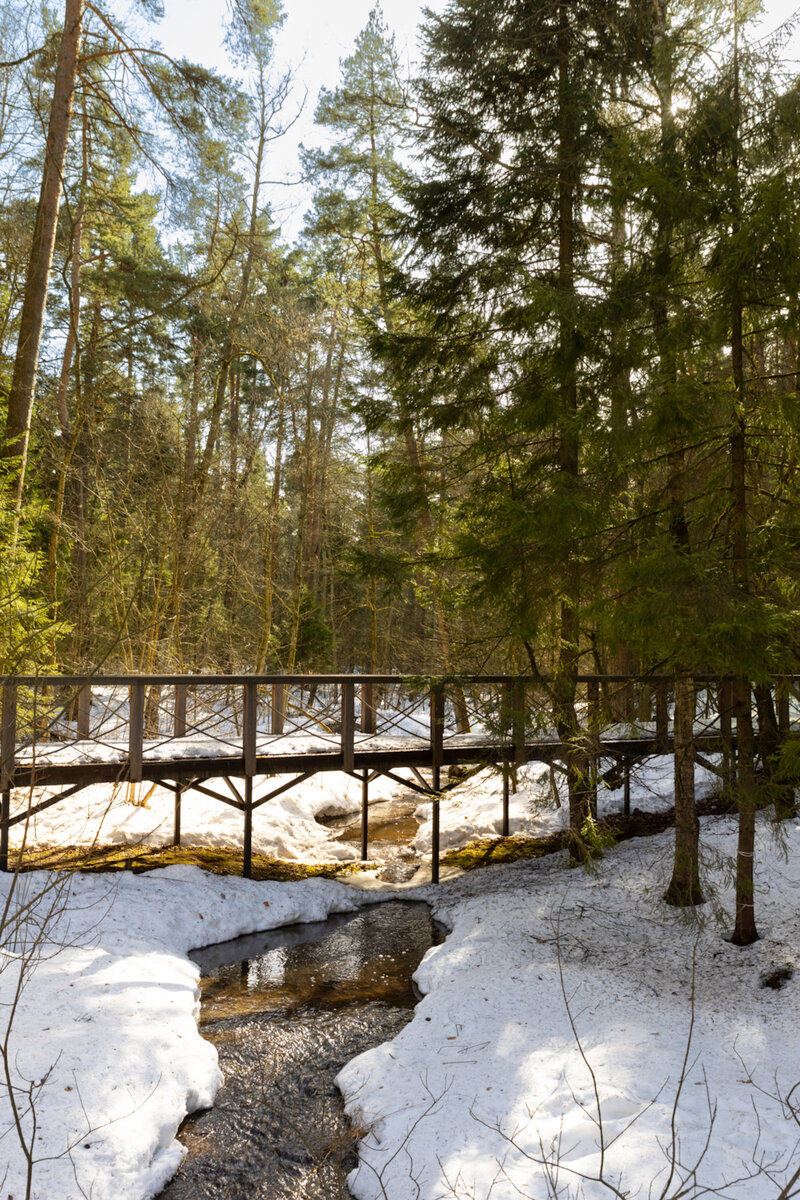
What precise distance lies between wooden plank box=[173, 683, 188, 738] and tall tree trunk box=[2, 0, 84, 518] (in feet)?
12.7

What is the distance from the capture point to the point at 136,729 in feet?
27.8

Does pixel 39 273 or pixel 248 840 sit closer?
pixel 39 273

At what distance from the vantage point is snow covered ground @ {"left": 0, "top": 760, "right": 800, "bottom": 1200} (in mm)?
4164

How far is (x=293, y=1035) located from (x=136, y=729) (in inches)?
146

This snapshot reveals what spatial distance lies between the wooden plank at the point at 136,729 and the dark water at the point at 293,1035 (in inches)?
82.3

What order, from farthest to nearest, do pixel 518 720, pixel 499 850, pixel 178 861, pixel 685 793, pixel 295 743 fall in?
pixel 295 743
pixel 499 850
pixel 178 861
pixel 518 720
pixel 685 793

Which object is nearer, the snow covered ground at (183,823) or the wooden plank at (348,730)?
the wooden plank at (348,730)

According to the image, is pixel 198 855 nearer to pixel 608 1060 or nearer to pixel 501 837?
pixel 501 837

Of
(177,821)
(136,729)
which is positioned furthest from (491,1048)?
(177,821)

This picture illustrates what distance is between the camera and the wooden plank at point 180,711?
11.4 meters

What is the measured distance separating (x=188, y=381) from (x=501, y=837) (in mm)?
12849

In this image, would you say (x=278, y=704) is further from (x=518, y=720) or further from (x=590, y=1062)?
(x=590, y=1062)

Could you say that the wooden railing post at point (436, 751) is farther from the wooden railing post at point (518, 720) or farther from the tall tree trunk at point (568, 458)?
the tall tree trunk at point (568, 458)

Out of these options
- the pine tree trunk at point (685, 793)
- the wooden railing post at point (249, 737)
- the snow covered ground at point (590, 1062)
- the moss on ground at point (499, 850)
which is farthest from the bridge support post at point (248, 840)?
the pine tree trunk at point (685, 793)
